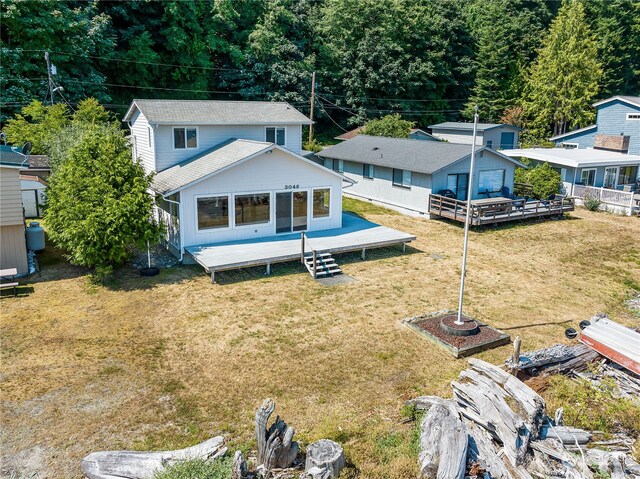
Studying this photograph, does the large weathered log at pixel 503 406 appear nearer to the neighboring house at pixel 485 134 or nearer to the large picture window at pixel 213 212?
the large picture window at pixel 213 212

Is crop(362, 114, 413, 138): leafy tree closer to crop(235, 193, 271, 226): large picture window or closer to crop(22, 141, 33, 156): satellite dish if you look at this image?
crop(235, 193, 271, 226): large picture window

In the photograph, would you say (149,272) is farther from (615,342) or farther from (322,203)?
(615,342)

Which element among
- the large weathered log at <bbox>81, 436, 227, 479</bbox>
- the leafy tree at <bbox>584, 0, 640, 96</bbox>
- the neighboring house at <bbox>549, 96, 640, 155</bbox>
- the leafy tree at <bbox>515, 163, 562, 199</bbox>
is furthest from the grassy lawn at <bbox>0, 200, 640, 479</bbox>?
the leafy tree at <bbox>584, 0, 640, 96</bbox>

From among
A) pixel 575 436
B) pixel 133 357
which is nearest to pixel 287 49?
pixel 133 357

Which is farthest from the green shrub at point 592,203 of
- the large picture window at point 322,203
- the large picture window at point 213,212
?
the large picture window at point 213,212

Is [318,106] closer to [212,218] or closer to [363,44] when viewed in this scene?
[363,44]
